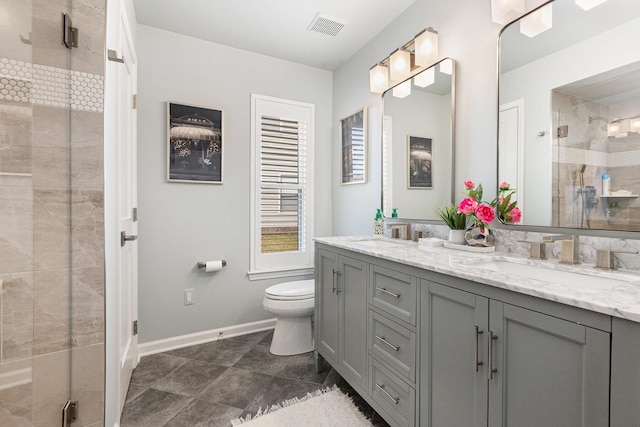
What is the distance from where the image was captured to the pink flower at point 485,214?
1495mm

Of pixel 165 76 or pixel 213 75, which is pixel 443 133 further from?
pixel 165 76

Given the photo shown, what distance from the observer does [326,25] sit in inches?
93.2

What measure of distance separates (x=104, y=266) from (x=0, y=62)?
85cm

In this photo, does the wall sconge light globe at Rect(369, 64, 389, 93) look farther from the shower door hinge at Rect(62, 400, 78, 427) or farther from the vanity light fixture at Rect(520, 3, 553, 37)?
the shower door hinge at Rect(62, 400, 78, 427)

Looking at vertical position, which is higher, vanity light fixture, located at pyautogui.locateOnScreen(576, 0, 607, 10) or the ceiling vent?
the ceiling vent

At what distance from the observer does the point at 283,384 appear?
1.96 metres

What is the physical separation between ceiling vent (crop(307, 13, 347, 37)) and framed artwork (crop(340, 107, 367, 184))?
66 centimetres

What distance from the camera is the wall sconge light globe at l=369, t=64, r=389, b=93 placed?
7.73 ft

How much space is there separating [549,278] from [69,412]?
1.98 meters

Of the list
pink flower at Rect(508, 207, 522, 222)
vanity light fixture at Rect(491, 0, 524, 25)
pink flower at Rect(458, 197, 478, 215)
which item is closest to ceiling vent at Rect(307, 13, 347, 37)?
vanity light fixture at Rect(491, 0, 524, 25)

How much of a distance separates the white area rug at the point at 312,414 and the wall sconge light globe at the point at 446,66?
2076 mm

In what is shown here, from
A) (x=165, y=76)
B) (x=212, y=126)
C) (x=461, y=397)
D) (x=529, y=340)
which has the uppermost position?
(x=165, y=76)

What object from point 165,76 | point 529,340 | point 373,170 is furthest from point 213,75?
point 529,340

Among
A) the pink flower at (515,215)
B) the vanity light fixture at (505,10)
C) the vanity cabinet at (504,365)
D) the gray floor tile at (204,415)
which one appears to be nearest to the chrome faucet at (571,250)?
the pink flower at (515,215)
